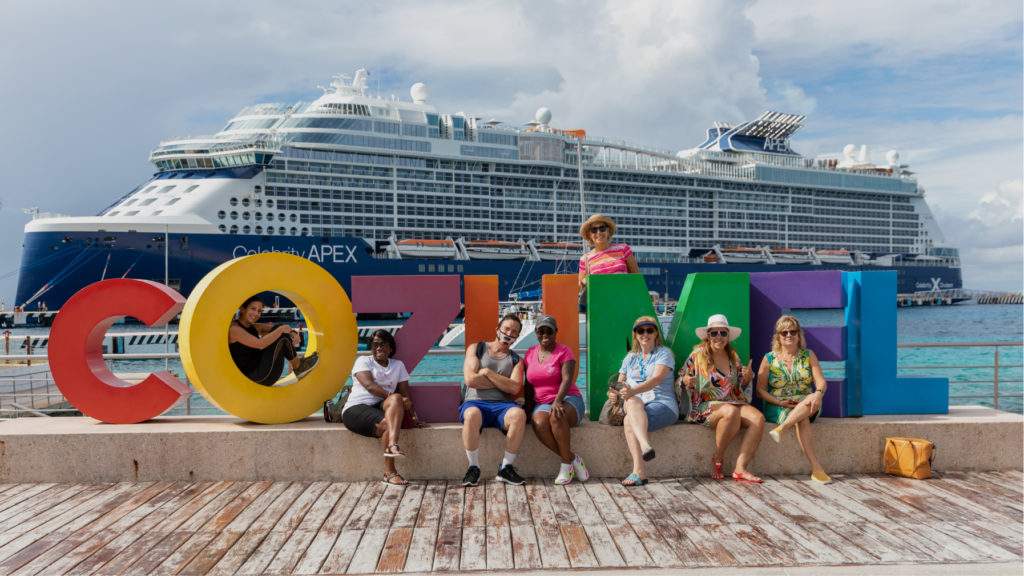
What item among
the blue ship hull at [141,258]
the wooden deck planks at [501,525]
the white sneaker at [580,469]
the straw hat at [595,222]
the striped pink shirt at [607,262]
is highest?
the blue ship hull at [141,258]

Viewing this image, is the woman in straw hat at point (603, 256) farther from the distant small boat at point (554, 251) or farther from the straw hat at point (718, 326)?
the distant small boat at point (554, 251)

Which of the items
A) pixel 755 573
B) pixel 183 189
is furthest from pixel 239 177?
pixel 755 573

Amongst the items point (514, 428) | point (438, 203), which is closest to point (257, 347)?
point (514, 428)

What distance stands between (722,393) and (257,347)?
3.07 metres

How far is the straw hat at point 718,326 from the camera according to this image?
5156 millimetres

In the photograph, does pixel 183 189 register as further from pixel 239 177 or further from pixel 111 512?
pixel 111 512

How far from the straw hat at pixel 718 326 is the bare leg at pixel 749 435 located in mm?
490

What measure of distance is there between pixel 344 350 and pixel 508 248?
36427 mm

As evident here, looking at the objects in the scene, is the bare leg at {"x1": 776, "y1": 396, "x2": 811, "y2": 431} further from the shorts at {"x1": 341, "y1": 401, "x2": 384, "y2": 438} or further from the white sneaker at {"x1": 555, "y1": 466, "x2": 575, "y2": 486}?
the shorts at {"x1": 341, "y1": 401, "x2": 384, "y2": 438}

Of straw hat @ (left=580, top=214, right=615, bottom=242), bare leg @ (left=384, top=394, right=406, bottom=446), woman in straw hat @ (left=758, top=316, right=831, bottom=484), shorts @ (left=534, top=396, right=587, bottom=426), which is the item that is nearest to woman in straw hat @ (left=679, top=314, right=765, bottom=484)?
woman in straw hat @ (left=758, top=316, right=831, bottom=484)

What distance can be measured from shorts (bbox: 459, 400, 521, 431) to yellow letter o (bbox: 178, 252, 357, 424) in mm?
1077

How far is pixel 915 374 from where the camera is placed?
2164 cm

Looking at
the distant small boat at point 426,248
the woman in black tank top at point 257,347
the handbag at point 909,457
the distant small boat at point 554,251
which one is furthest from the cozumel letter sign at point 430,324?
the distant small boat at point 554,251

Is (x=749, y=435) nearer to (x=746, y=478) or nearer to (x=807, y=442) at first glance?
(x=746, y=478)
